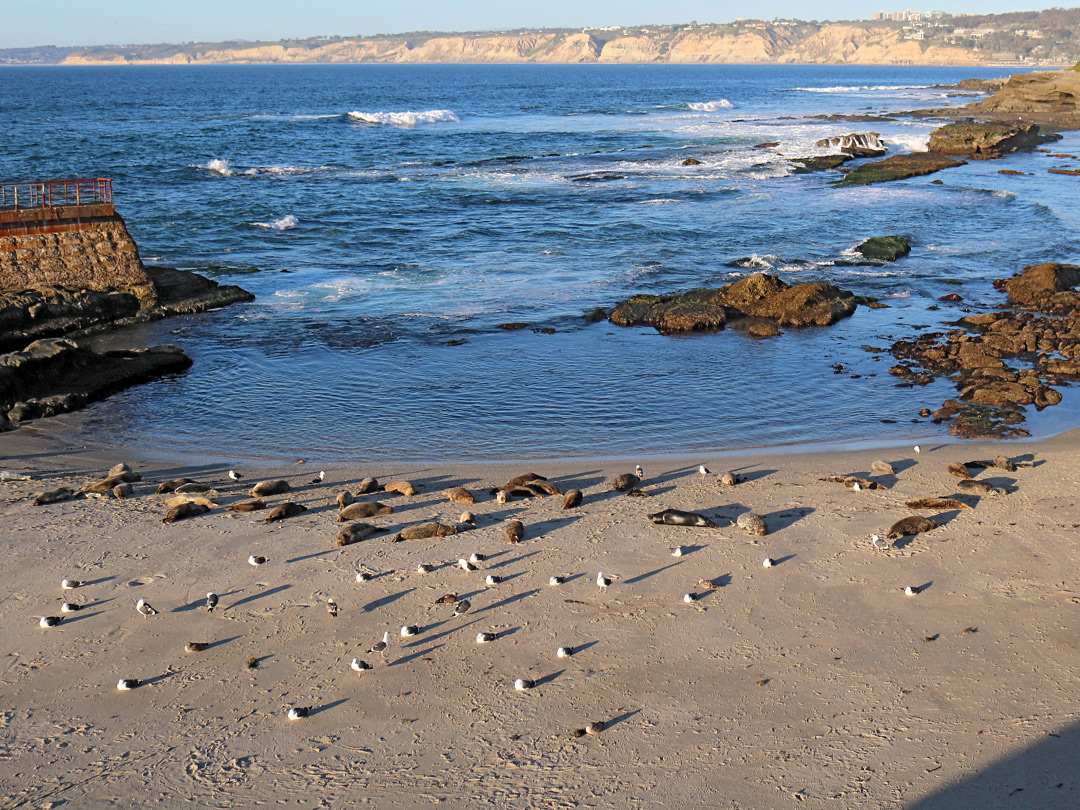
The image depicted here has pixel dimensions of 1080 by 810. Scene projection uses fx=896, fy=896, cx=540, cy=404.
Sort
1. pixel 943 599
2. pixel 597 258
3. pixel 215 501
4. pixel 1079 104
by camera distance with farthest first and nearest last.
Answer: pixel 1079 104 < pixel 597 258 < pixel 215 501 < pixel 943 599

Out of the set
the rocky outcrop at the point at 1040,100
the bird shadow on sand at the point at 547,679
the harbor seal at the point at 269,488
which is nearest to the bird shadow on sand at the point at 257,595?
the harbor seal at the point at 269,488

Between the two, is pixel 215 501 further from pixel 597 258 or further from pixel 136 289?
pixel 597 258

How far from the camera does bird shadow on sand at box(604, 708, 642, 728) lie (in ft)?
20.6

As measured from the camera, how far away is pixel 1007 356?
1546 centimetres

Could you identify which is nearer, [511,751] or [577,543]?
[511,751]

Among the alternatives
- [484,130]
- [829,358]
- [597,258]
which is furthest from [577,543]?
[484,130]

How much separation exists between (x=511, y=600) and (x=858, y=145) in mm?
48632

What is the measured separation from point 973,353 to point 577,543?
9.76m

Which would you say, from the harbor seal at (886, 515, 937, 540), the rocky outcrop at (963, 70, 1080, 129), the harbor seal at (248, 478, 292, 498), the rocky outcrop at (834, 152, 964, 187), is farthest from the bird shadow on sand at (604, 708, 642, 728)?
the rocky outcrop at (963, 70, 1080, 129)

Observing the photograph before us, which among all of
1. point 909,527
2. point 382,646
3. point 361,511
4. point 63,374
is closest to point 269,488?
point 361,511

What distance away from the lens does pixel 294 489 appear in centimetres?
1052

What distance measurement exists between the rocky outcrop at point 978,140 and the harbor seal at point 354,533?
47.3 m

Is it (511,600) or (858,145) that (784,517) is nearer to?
(511,600)

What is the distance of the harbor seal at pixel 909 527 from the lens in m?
8.99
